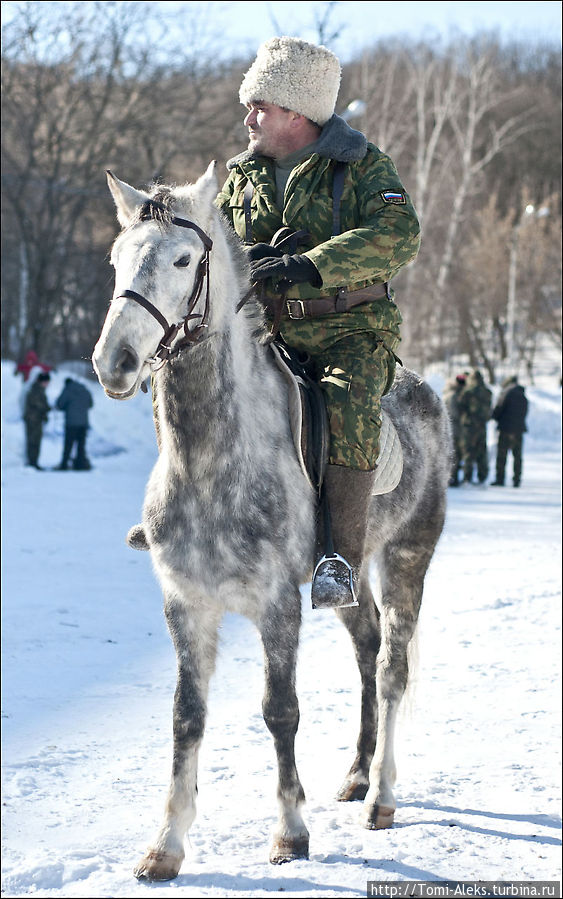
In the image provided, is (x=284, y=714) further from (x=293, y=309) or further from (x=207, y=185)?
(x=207, y=185)

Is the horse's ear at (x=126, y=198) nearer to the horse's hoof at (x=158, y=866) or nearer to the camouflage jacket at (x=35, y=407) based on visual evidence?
the horse's hoof at (x=158, y=866)

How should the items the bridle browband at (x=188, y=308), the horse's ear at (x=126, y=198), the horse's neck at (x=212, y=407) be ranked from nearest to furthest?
the bridle browband at (x=188, y=308) → the horse's ear at (x=126, y=198) → the horse's neck at (x=212, y=407)

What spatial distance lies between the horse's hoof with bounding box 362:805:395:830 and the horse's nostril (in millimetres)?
2466

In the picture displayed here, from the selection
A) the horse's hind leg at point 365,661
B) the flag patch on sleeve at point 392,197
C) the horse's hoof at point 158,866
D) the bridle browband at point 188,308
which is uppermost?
the flag patch on sleeve at point 392,197

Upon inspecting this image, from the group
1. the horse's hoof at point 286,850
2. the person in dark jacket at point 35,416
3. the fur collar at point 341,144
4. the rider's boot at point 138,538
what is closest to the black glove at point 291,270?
the fur collar at point 341,144

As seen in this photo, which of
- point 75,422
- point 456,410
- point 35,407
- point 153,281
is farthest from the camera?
point 456,410

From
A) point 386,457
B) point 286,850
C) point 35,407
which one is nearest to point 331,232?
point 386,457

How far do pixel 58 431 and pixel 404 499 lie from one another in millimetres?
16878

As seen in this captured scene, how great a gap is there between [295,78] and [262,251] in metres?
0.72

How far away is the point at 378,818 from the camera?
15.0ft

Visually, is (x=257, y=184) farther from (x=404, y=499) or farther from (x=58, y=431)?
(x=58, y=431)

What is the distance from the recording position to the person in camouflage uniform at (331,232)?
13.4ft

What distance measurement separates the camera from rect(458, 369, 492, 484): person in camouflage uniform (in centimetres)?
1894

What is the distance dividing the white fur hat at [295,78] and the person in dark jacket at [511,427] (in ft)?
49.3
